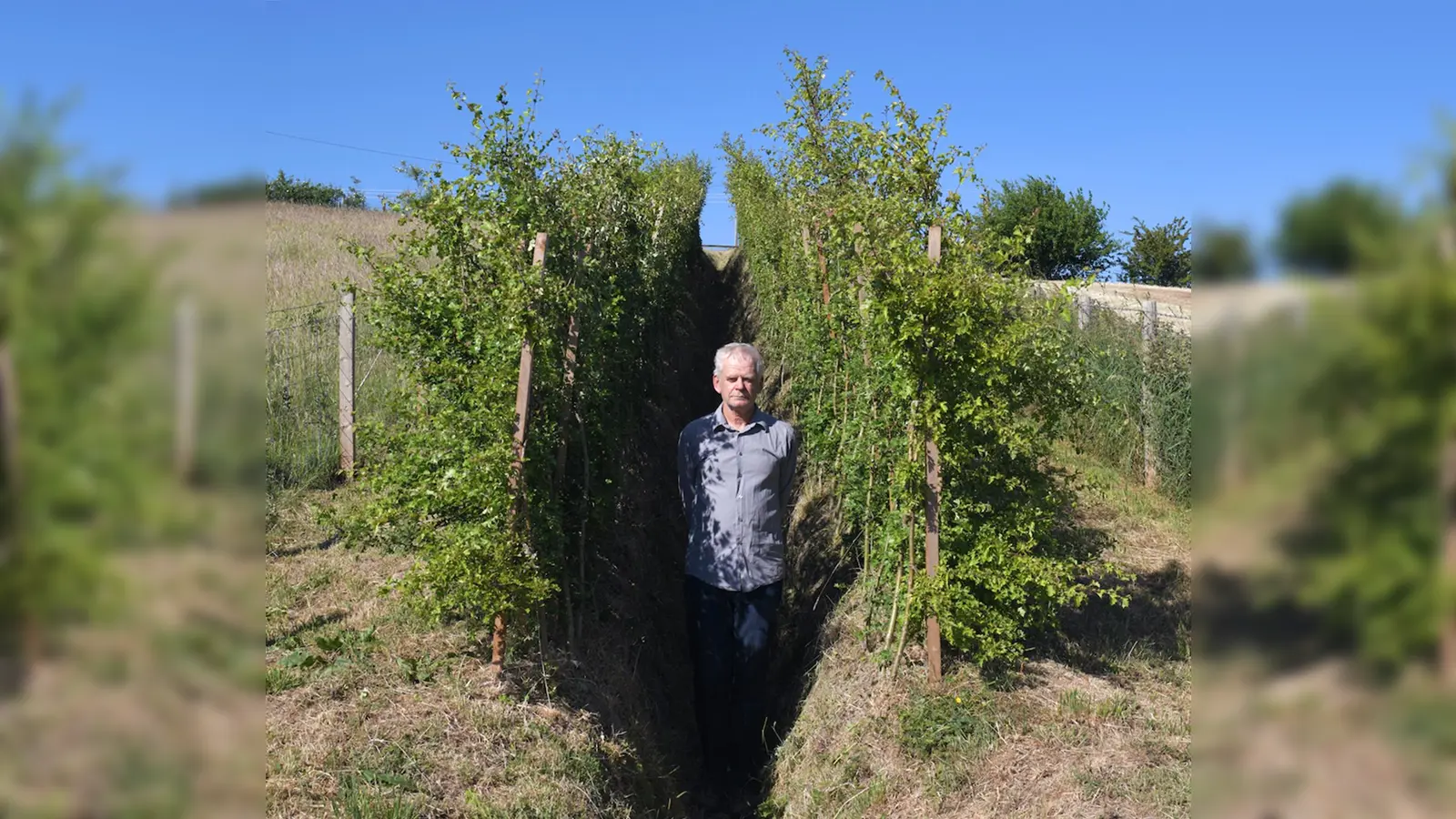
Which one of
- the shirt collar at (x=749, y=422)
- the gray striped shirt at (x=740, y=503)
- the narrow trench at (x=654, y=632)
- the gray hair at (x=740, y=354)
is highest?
the gray hair at (x=740, y=354)

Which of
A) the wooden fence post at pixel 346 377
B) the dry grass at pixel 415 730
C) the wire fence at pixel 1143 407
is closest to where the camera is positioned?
the dry grass at pixel 415 730

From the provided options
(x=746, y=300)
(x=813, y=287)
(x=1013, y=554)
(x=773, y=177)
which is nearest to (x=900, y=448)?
(x=1013, y=554)

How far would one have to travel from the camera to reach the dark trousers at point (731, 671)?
5090 mm

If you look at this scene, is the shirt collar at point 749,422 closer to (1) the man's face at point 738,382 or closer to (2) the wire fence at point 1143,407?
(1) the man's face at point 738,382

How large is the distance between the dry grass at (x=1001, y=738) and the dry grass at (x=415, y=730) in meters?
0.98

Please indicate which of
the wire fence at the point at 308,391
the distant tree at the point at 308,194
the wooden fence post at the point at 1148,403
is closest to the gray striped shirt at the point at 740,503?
the distant tree at the point at 308,194

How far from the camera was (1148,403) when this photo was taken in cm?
902

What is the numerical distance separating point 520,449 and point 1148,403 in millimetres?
6618
